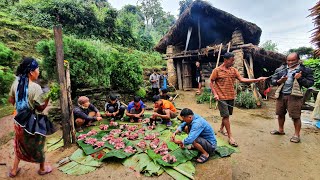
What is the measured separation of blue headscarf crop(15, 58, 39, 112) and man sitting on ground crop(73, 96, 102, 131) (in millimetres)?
2051

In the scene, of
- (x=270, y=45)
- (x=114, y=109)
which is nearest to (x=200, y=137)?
(x=114, y=109)

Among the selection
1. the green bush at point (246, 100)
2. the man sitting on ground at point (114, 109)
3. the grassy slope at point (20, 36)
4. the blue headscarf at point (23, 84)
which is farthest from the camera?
the grassy slope at point (20, 36)

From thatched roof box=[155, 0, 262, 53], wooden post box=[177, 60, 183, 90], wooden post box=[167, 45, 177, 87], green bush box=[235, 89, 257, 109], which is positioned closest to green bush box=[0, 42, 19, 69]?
green bush box=[235, 89, 257, 109]

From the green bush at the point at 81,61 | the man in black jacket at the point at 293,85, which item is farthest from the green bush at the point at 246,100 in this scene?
the green bush at the point at 81,61

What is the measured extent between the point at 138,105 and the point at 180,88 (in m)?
7.81

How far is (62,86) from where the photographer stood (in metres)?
3.88

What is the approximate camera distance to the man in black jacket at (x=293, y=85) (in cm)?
423

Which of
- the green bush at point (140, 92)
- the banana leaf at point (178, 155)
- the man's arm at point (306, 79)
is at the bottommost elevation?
the banana leaf at point (178, 155)

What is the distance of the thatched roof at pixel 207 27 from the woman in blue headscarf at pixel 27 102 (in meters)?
9.83

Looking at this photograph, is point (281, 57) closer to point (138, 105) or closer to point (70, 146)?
point (138, 105)

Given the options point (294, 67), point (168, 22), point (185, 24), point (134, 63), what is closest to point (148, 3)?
point (168, 22)

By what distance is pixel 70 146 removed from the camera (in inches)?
156

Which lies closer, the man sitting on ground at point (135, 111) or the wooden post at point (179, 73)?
the man sitting on ground at point (135, 111)

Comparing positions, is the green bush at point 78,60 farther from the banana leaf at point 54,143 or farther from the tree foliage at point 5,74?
the banana leaf at point 54,143
